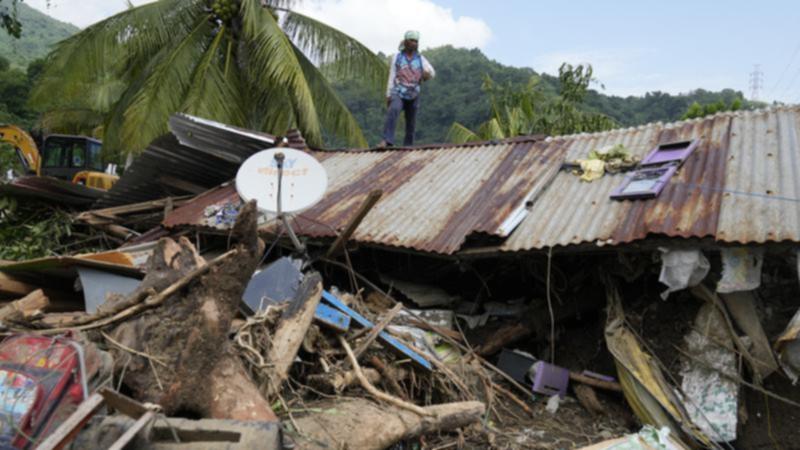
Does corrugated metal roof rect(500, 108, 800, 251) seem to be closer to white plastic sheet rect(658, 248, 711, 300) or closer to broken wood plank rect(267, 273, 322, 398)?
white plastic sheet rect(658, 248, 711, 300)

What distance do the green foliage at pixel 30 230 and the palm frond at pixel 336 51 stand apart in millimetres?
5580

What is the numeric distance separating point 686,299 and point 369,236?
3.12 meters

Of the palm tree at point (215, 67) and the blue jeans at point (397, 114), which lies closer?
the blue jeans at point (397, 114)

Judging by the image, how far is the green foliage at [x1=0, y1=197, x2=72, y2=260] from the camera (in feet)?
27.0

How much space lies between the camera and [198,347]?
3217mm

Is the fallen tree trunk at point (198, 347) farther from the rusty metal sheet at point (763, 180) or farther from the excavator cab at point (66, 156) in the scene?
the excavator cab at point (66, 156)

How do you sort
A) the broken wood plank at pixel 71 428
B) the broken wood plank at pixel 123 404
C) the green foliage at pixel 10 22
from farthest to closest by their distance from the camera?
the green foliage at pixel 10 22 < the broken wood plank at pixel 123 404 < the broken wood plank at pixel 71 428

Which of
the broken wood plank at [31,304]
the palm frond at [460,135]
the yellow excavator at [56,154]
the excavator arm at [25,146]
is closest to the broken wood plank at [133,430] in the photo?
the broken wood plank at [31,304]

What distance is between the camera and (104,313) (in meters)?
3.43

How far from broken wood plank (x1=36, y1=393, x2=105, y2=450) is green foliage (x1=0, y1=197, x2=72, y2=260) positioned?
6719 millimetres

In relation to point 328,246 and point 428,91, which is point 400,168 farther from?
point 428,91

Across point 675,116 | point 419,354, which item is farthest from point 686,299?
point 675,116

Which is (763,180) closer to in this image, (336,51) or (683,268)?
(683,268)

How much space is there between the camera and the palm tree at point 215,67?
10.3 m
